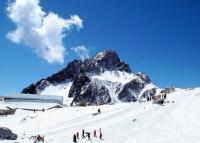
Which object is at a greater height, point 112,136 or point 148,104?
point 148,104

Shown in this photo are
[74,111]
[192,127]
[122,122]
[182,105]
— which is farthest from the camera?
[74,111]

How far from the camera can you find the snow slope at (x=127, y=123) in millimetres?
73562

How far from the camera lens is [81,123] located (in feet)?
306

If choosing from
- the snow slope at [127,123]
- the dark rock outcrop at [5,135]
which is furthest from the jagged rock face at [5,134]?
the snow slope at [127,123]

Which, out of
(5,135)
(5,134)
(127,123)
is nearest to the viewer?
(5,135)

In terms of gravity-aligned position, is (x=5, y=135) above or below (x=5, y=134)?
below

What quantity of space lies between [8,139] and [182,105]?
154 ft

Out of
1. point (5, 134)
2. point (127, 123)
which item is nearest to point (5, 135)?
point (5, 134)

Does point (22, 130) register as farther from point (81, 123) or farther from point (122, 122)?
point (122, 122)

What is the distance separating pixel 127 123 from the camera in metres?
86.6

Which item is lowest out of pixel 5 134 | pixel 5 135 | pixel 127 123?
pixel 5 135

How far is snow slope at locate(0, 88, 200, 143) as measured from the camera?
241ft

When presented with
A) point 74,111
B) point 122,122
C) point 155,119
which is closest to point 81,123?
point 122,122

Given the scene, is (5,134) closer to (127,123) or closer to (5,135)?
(5,135)
